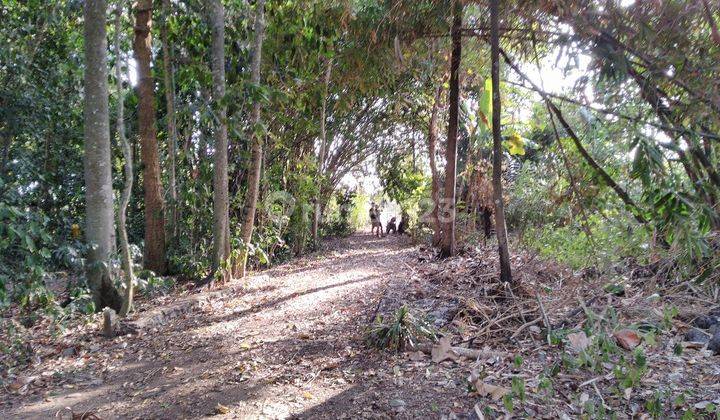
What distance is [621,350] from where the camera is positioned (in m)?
3.92

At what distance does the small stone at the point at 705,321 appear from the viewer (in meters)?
4.35

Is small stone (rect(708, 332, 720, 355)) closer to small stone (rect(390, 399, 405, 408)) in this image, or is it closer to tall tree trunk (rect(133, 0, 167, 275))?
small stone (rect(390, 399, 405, 408))

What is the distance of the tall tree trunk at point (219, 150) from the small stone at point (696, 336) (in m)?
5.83

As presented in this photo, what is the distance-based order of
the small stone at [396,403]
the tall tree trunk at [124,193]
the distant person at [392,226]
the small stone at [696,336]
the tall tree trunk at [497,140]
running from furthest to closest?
the distant person at [392,226] → the tall tree trunk at [124,193] → the tall tree trunk at [497,140] → the small stone at [696,336] → the small stone at [396,403]

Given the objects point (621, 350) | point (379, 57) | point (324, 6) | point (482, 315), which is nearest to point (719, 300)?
point (621, 350)

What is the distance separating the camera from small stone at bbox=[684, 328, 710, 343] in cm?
416

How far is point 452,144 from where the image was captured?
887 centimetres

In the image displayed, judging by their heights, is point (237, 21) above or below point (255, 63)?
above

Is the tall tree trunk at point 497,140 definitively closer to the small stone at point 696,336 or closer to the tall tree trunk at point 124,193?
the small stone at point 696,336

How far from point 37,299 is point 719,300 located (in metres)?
6.68

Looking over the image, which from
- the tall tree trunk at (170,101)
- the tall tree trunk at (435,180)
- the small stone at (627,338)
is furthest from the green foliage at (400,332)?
the tall tree trunk at (435,180)

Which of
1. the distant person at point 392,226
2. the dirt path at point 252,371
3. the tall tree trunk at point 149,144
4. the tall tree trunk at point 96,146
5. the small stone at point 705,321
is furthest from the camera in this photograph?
the distant person at point 392,226

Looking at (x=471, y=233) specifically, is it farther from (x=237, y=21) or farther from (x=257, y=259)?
(x=237, y=21)

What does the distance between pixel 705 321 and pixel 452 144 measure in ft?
16.8
